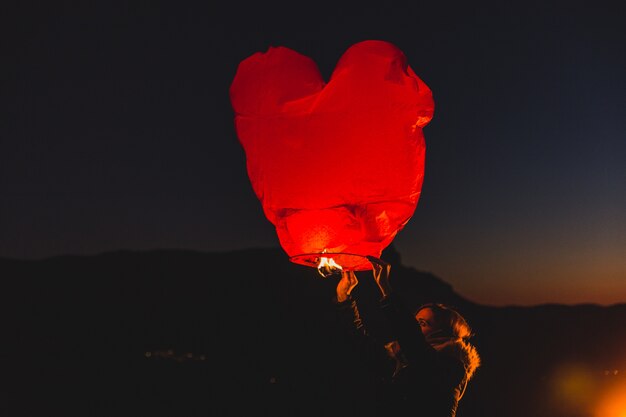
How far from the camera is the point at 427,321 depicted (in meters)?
2.10

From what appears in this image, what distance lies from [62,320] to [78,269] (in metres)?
5.62

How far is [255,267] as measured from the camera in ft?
93.1

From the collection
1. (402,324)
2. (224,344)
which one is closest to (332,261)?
(402,324)

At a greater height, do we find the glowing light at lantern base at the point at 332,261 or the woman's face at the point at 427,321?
the glowing light at lantern base at the point at 332,261

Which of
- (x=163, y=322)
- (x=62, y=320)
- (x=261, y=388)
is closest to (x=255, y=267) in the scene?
(x=163, y=322)

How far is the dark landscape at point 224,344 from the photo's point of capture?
11.7 m

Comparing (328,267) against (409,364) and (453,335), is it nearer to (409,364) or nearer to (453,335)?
(409,364)

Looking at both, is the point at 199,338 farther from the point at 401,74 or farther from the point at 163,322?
the point at 401,74

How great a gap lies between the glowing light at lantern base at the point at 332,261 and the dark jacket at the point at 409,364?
20 cm

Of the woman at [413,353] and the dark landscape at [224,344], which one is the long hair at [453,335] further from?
the dark landscape at [224,344]

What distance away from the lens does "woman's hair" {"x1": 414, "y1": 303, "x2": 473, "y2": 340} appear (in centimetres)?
208

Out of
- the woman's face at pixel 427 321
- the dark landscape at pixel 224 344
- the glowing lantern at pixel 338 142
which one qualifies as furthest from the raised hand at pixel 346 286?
the dark landscape at pixel 224 344

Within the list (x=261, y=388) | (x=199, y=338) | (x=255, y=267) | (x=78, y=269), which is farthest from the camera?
(x=255, y=267)

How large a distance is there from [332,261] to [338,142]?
0.43 meters
